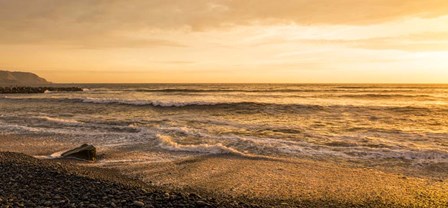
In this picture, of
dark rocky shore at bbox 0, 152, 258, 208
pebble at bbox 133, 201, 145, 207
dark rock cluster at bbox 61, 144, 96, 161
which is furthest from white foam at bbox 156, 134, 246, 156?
pebble at bbox 133, 201, 145, 207

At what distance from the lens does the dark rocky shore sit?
19.9 feet

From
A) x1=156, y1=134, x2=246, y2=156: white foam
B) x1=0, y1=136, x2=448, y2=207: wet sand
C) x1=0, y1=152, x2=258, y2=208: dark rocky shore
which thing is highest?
x1=0, y1=152, x2=258, y2=208: dark rocky shore

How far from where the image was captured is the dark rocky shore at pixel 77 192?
6.05m

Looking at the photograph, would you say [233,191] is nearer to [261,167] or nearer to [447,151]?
[261,167]

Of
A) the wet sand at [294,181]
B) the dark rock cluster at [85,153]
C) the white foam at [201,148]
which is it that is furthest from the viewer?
the white foam at [201,148]

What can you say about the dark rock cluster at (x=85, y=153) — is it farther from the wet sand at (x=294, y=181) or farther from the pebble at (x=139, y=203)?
the pebble at (x=139, y=203)

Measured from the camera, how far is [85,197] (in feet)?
20.9

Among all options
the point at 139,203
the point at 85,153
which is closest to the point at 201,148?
the point at 85,153

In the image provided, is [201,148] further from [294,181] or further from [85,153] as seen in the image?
[294,181]

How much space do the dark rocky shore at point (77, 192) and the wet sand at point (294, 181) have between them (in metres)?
1.02

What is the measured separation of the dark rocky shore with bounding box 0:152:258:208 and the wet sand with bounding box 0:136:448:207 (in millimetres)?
1016

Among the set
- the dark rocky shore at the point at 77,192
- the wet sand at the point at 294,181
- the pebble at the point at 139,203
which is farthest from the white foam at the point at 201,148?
the pebble at the point at 139,203

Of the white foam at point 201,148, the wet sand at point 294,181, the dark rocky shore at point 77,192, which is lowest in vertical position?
the wet sand at point 294,181

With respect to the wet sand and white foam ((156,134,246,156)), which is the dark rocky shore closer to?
the wet sand
